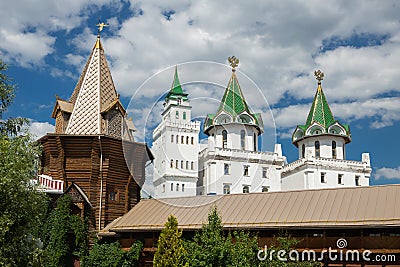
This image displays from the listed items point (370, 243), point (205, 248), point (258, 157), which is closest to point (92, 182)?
point (205, 248)

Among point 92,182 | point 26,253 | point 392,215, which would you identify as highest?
point 92,182

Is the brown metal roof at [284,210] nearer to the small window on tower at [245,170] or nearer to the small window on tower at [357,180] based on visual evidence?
the small window on tower at [245,170]

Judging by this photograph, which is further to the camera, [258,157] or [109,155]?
[258,157]

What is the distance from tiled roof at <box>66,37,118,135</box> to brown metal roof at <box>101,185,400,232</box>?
535 centimetres

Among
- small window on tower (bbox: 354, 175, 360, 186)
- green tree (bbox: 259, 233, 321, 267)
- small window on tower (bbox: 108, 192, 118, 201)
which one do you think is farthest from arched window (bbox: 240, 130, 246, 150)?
green tree (bbox: 259, 233, 321, 267)

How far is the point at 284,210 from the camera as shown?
22188 mm

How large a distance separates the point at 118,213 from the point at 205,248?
10748 mm

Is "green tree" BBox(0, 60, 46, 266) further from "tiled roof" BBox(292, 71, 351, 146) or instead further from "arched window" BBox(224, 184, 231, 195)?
"tiled roof" BBox(292, 71, 351, 146)

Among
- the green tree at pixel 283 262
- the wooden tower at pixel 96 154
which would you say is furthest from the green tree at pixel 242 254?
the wooden tower at pixel 96 154

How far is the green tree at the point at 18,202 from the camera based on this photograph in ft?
48.2

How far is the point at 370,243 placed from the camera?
1981 centimetres

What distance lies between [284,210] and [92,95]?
1330cm

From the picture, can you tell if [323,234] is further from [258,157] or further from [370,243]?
[258,157]

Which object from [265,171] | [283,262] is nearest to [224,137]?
[265,171]
